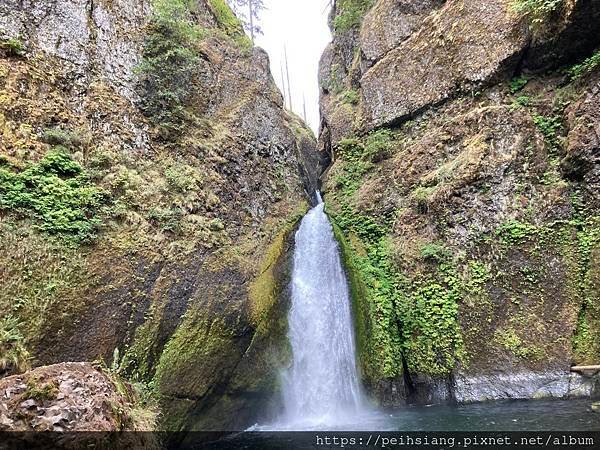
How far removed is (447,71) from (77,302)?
40.4 ft

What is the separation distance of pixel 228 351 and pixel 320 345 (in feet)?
9.28

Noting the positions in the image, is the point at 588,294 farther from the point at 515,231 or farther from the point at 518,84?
the point at 518,84

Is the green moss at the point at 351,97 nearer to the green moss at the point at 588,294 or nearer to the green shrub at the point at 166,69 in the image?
the green shrub at the point at 166,69

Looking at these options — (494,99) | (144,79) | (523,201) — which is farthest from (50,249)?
(494,99)

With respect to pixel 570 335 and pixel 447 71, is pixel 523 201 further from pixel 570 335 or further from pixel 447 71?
pixel 447 71

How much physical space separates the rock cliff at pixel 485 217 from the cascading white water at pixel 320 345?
50cm

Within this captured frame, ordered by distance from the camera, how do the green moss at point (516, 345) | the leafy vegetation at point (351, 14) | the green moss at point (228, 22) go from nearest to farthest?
the green moss at point (516, 345)
the green moss at point (228, 22)
the leafy vegetation at point (351, 14)

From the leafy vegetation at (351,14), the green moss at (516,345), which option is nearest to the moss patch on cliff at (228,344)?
the green moss at (516,345)

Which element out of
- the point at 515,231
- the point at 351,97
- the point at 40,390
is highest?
the point at 351,97

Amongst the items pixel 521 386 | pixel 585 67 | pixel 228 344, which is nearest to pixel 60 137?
pixel 228 344

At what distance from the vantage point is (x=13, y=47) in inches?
316

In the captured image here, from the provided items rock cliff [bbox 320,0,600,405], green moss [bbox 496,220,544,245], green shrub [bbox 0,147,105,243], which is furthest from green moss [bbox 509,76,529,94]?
green shrub [bbox 0,147,105,243]

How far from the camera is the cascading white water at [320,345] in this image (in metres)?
9.91

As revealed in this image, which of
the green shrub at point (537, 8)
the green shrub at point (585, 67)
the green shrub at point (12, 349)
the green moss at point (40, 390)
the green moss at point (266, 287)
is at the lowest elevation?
the green moss at point (40, 390)
